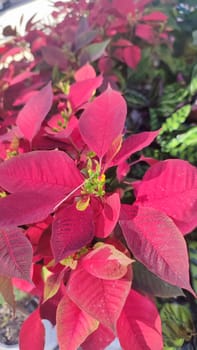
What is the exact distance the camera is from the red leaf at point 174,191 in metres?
0.48

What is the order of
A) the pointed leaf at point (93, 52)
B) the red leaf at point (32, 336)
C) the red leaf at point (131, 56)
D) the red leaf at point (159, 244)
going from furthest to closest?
the red leaf at point (131, 56), the pointed leaf at point (93, 52), the red leaf at point (32, 336), the red leaf at point (159, 244)

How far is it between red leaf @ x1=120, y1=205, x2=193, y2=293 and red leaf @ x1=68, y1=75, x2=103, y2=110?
10.2 inches

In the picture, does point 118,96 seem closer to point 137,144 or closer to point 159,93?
point 137,144

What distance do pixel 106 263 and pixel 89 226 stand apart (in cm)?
4

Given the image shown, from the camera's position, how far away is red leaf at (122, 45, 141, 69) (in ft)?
3.24

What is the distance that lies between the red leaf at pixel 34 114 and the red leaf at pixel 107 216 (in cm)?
15

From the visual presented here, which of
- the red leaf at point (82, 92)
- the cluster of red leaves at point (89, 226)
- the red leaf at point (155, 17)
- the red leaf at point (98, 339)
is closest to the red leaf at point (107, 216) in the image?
the cluster of red leaves at point (89, 226)

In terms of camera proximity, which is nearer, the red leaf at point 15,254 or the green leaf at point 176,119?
the red leaf at point 15,254

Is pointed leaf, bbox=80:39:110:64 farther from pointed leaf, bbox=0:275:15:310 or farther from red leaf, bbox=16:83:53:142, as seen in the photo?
pointed leaf, bbox=0:275:15:310

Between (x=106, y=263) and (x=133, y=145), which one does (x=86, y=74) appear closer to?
(x=133, y=145)

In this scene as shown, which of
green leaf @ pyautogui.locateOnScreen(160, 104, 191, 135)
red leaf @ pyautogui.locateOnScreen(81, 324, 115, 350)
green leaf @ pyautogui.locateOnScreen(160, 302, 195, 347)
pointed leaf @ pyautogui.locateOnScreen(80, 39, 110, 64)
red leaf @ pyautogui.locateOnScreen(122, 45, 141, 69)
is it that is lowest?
green leaf @ pyautogui.locateOnScreen(160, 302, 195, 347)

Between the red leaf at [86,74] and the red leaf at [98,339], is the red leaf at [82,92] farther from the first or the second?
the red leaf at [98,339]

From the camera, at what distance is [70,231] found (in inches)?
18.1

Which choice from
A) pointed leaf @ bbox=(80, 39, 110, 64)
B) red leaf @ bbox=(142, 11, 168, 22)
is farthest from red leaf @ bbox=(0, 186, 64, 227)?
red leaf @ bbox=(142, 11, 168, 22)
